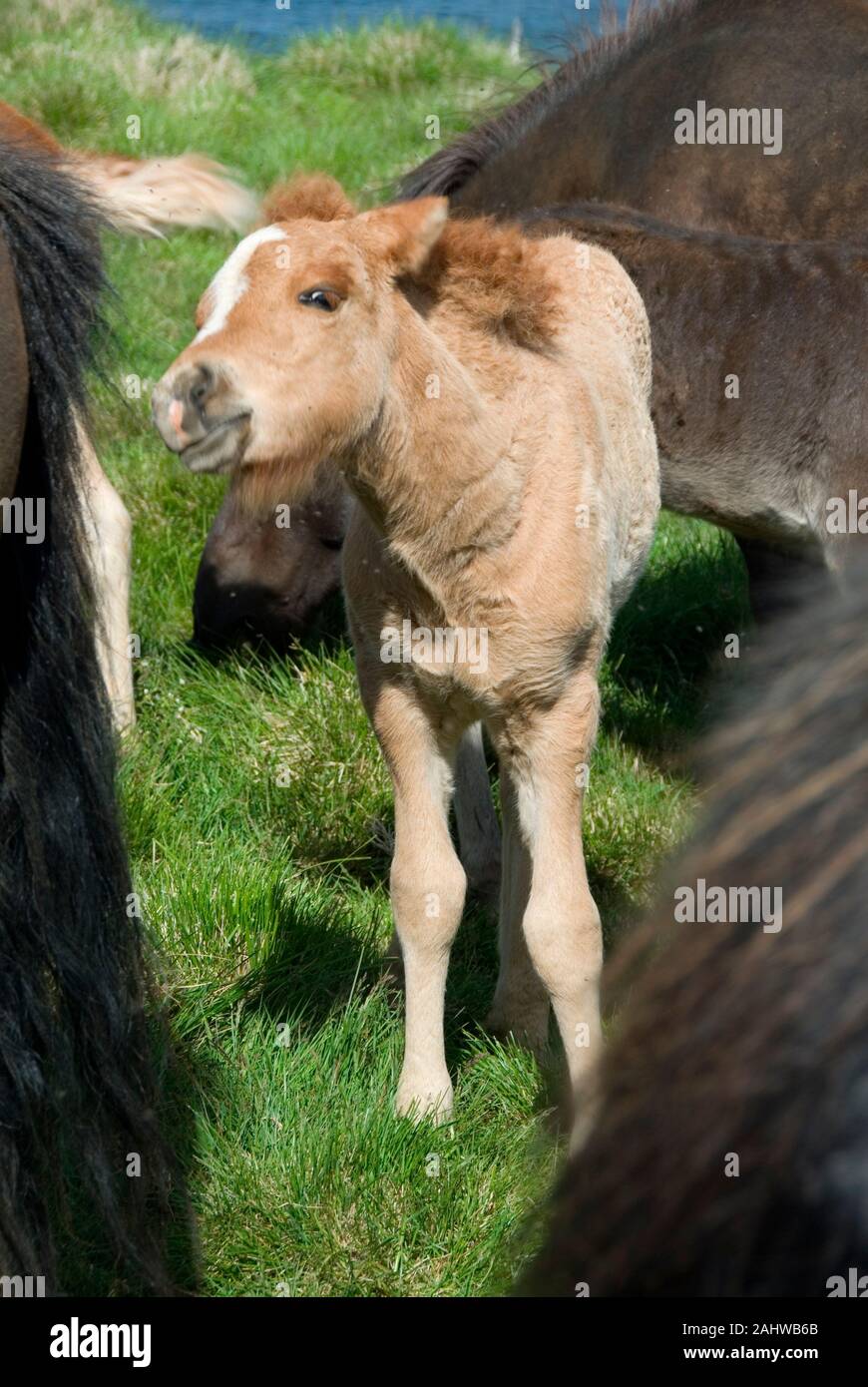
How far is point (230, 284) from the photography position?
9.23 ft

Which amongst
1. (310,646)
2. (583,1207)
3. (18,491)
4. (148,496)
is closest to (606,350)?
(18,491)

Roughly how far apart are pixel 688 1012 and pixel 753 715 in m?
0.28

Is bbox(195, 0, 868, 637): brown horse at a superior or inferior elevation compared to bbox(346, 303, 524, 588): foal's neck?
superior

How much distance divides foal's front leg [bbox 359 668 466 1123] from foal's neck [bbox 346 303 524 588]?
1.26ft

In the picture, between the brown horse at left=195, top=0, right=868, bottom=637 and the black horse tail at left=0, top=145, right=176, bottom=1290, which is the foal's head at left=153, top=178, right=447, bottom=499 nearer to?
the black horse tail at left=0, top=145, right=176, bottom=1290

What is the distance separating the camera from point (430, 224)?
2988 millimetres

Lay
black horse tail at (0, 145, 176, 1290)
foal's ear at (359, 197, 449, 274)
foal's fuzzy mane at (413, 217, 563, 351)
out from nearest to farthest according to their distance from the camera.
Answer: black horse tail at (0, 145, 176, 1290)
foal's ear at (359, 197, 449, 274)
foal's fuzzy mane at (413, 217, 563, 351)

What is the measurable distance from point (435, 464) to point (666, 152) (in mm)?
2770

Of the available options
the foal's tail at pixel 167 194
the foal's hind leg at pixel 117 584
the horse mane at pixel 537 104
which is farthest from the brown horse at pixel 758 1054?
the foal's tail at pixel 167 194

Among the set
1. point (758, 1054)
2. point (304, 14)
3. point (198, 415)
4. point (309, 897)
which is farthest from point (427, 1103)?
point (304, 14)

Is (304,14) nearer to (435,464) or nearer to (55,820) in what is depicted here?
(435,464)

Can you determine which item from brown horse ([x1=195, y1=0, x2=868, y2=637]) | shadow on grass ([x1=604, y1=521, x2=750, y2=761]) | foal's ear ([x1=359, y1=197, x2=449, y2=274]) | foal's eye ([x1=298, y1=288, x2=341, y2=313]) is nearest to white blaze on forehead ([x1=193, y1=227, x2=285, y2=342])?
foal's eye ([x1=298, y1=288, x2=341, y2=313])

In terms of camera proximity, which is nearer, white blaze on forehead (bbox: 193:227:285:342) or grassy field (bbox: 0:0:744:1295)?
white blaze on forehead (bbox: 193:227:285:342)

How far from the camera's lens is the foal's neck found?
308cm
